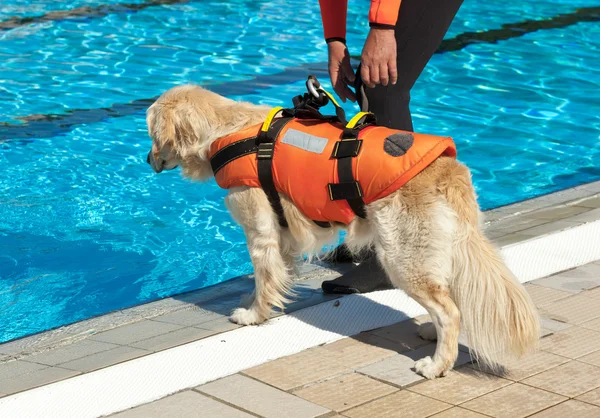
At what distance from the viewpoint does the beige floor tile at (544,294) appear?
167 inches

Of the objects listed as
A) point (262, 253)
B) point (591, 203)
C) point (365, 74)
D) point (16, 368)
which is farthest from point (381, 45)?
point (591, 203)

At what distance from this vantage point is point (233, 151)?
394 centimetres

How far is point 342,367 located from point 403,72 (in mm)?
1698

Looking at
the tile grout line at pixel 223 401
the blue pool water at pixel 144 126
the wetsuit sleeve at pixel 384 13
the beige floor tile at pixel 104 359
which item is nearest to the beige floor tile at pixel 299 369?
the tile grout line at pixel 223 401

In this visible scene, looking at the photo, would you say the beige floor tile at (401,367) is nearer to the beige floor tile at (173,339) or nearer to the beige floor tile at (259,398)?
the beige floor tile at (259,398)

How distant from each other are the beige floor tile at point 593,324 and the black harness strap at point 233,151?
1.84 meters

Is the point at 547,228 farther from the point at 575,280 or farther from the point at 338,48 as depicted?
the point at 338,48

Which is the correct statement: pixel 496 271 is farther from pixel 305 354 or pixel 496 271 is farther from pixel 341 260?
pixel 341 260

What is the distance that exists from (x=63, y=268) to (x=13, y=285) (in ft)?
1.25

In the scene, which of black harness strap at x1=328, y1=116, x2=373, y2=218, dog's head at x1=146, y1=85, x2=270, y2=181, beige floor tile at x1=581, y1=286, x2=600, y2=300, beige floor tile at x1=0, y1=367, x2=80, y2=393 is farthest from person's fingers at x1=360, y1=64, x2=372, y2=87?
beige floor tile at x1=0, y1=367, x2=80, y2=393

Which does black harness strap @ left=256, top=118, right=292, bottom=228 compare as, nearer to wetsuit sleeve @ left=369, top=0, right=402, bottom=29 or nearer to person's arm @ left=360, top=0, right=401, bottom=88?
person's arm @ left=360, top=0, right=401, bottom=88

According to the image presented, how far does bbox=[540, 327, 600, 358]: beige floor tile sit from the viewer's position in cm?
360

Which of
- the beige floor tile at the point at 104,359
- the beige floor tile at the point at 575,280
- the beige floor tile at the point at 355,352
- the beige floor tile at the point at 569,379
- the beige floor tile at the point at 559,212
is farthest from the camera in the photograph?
the beige floor tile at the point at 559,212

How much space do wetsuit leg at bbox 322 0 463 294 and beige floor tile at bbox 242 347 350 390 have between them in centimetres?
79
